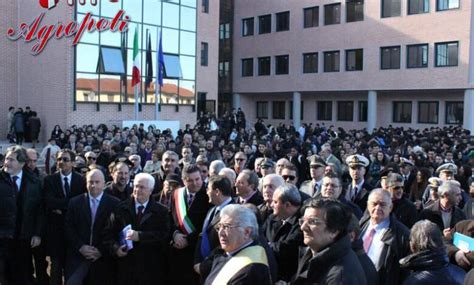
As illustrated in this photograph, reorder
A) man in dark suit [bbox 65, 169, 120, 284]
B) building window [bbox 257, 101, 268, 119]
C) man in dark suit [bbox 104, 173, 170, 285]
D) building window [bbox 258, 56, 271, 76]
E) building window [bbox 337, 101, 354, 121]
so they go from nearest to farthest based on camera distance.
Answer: man in dark suit [bbox 104, 173, 170, 285] → man in dark suit [bbox 65, 169, 120, 284] → building window [bbox 337, 101, 354, 121] → building window [bbox 258, 56, 271, 76] → building window [bbox 257, 101, 268, 119]

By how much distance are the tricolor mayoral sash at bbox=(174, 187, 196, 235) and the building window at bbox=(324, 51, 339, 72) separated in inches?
1330

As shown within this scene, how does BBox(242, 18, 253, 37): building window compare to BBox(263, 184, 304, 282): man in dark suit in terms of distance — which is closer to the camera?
BBox(263, 184, 304, 282): man in dark suit

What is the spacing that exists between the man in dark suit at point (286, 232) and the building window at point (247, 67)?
133 ft

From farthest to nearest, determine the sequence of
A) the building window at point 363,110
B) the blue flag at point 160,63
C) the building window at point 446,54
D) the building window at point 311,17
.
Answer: the building window at point 311,17 → the building window at point 363,110 → the building window at point 446,54 → the blue flag at point 160,63

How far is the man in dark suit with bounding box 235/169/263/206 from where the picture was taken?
6.20 metres

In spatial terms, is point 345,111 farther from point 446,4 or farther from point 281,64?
point 446,4

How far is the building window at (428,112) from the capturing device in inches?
1404

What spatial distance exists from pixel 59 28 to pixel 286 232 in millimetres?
23045

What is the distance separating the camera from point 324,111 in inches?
1651

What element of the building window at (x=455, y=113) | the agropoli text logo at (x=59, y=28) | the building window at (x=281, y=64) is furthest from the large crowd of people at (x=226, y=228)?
the building window at (x=281, y=64)

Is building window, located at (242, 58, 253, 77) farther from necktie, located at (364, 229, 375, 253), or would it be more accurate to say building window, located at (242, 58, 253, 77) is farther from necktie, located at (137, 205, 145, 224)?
necktie, located at (364, 229, 375, 253)

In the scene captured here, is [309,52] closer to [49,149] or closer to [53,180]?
[49,149]

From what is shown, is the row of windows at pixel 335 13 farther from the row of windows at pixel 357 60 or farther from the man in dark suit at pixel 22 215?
the man in dark suit at pixel 22 215

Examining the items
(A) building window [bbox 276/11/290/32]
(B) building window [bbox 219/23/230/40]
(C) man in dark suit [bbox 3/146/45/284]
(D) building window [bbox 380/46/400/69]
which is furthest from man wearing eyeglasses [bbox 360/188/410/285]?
(B) building window [bbox 219/23/230/40]
